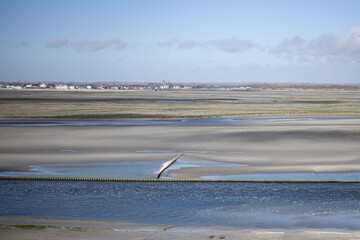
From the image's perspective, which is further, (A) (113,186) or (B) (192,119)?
(B) (192,119)

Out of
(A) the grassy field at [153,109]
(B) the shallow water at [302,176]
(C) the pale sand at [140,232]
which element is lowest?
(B) the shallow water at [302,176]

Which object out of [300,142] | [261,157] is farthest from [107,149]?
[300,142]

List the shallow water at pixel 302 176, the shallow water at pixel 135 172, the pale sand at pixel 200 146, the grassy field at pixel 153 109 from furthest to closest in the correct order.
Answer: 1. the grassy field at pixel 153 109
2. the pale sand at pixel 200 146
3. the shallow water at pixel 135 172
4. the shallow water at pixel 302 176

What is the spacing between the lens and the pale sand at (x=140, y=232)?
11898 millimetres

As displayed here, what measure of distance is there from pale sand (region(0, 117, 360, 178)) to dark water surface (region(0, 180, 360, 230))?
314 centimetres

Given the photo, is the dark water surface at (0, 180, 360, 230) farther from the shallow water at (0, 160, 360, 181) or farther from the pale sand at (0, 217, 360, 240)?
the shallow water at (0, 160, 360, 181)

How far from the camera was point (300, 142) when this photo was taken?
32.0 metres

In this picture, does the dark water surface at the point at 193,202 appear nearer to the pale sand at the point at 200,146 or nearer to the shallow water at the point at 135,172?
the shallow water at the point at 135,172

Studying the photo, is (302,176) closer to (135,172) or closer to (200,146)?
(135,172)

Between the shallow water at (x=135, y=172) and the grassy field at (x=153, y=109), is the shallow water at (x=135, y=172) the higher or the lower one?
the lower one

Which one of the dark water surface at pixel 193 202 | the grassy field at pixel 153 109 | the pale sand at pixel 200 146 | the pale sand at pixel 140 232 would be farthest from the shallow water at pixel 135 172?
the grassy field at pixel 153 109

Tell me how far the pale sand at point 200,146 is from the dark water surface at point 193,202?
124 inches

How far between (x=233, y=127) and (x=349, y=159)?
17.5m

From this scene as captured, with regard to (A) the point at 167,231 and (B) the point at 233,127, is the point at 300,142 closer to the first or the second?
(B) the point at 233,127
